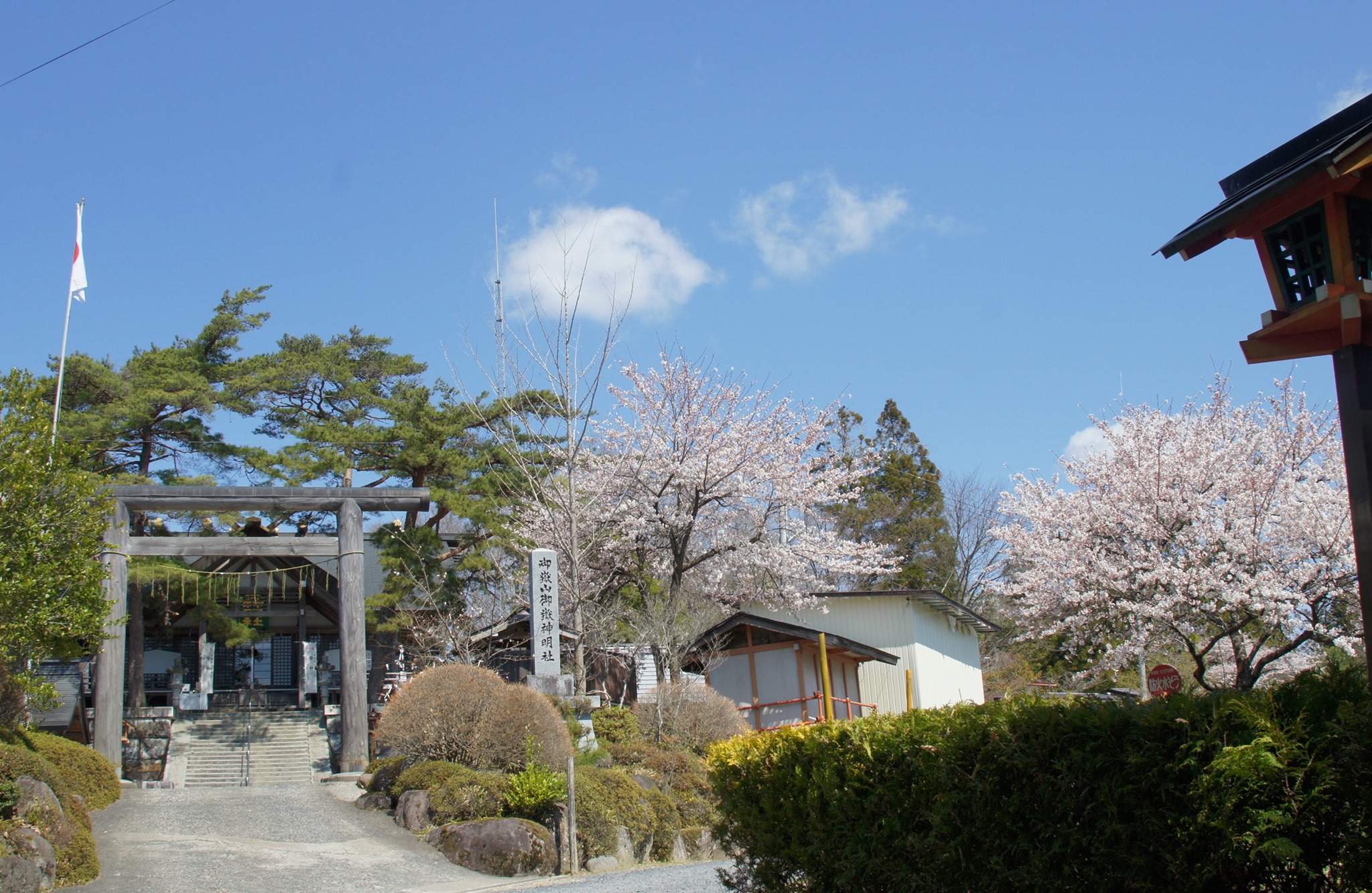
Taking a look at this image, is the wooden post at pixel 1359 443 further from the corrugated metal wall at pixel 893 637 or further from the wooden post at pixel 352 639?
the corrugated metal wall at pixel 893 637

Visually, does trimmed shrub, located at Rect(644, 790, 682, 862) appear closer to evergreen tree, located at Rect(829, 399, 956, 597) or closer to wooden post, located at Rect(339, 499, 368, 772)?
wooden post, located at Rect(339, 499, 368, 772)

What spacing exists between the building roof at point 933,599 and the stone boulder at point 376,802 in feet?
43.4

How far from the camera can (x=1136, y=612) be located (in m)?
17.5

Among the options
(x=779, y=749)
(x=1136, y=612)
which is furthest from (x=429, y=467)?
(x=779, y=749)

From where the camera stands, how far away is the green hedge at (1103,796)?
3738 millimetres

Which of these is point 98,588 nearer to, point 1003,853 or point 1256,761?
point 1003,853

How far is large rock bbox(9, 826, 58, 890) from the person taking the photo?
30.1ft

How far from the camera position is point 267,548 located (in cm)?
1814

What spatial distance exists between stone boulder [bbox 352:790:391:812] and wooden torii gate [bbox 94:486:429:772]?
10.4 feet

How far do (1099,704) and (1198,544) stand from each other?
48.0 feet

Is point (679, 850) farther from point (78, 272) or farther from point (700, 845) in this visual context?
point (78, 272)

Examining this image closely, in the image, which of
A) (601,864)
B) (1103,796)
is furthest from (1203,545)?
(1103,796)

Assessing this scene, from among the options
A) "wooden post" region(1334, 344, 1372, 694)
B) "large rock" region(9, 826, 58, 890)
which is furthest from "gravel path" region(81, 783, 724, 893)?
"wooden post" region(1334, 344, 1372, 694)

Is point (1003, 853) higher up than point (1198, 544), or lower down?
lower down
